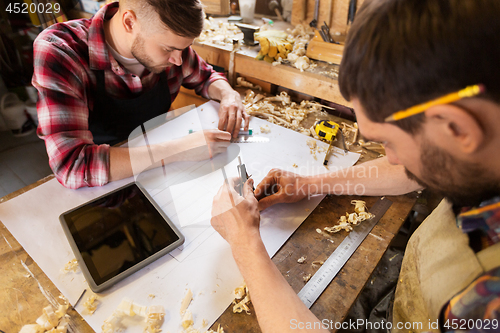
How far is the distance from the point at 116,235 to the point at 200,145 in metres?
0.48

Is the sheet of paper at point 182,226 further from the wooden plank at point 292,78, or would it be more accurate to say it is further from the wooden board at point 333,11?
the wooden board at point 333,11

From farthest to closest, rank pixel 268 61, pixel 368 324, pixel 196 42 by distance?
pixel 196 42 < pixel 268 61 < pixel 368 324

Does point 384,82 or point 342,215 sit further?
point 342,215

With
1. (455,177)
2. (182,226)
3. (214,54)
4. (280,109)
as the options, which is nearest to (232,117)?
(280,109)

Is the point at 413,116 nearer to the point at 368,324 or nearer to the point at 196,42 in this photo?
the point at 368,324

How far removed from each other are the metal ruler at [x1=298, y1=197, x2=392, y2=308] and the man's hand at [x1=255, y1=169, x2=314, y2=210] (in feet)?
0.69

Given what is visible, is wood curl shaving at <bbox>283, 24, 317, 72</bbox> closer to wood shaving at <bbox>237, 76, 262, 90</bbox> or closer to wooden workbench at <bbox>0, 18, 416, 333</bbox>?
wood shaving at <bbox>237, 76, 262, 90</bbox>

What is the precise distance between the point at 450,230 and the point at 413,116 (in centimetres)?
41

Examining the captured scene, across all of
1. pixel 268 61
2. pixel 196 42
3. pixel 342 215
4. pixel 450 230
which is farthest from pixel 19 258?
pixel 196 42

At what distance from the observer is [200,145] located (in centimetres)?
114

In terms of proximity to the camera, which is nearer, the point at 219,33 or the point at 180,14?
the point at 180,14

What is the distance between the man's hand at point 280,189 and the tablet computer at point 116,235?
0.30 metres

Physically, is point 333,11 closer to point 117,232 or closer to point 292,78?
point 292,78

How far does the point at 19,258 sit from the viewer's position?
0.79 meters
